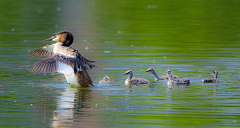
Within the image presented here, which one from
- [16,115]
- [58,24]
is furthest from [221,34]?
[16,115]

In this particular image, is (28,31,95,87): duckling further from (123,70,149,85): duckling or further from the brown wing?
(123,70,149,85): duckling

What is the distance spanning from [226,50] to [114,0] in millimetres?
25130

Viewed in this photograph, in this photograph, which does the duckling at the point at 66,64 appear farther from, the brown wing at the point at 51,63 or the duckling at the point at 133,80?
the duckling at the point at 133,80

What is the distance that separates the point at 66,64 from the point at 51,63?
1.50 feet

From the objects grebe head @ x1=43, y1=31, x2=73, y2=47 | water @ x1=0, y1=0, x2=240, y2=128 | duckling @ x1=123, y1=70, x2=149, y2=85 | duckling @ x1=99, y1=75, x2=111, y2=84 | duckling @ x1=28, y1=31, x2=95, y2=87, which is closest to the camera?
water @ x1=0, y1=0, x2=240, y2=128

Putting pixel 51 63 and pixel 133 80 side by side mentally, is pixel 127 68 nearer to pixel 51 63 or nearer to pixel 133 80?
pixel 133 80

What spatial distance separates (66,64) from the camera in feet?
37.1

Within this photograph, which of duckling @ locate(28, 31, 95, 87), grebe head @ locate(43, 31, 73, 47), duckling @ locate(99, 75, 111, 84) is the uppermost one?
grebe head @ locate(43, 31, 73, 47)

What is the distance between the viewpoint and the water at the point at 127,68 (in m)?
8.88

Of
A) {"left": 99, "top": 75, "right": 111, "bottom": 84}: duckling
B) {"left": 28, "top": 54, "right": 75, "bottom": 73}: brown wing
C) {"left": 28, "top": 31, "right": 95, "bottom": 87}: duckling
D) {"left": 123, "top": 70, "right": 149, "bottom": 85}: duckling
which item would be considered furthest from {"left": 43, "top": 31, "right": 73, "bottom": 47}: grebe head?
{"left": 123, "top": 70, "right": 149, "bottom": 85}: duckling

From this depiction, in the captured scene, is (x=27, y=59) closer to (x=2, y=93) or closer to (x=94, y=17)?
(x=2, y=93)

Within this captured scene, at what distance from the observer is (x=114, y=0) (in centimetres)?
4138

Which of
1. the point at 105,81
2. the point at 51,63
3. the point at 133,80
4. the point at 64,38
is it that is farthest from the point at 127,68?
the point at 51,63

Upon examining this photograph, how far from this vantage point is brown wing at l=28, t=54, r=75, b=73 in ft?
35.2
